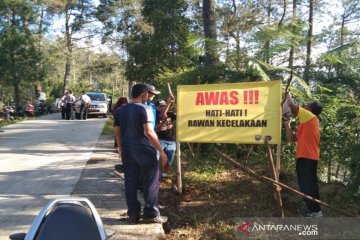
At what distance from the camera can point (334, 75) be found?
27.3 ft

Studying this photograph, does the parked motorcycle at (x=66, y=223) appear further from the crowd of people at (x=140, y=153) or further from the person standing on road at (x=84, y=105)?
the person standing on road at (x=84, y=105)

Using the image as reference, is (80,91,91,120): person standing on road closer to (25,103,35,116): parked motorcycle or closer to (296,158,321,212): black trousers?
(25,103,35,116): parked motorcycle

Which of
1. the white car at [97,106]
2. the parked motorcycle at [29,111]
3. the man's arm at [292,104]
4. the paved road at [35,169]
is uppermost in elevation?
the man's arm at [292,104]

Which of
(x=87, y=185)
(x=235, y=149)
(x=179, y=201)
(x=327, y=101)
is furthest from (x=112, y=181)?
(x=327, y=101)

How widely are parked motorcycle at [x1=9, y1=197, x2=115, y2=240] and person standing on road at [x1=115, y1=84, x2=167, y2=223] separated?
1.78 m

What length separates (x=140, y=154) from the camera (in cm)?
566

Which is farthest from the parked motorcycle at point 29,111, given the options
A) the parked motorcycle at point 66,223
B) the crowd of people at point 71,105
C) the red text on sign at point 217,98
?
the parked motorcycle at point 66,223

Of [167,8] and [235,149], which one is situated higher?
[167,8]

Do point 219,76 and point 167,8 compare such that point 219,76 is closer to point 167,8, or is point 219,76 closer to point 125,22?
point 167,8

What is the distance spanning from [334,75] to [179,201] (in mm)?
4016

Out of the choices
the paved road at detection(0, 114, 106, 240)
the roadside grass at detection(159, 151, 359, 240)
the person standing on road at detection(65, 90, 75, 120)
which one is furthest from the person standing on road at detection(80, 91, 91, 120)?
the roadside grass at detection(159, 151, 359, 240)

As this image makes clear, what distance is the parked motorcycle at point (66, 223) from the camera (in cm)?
365

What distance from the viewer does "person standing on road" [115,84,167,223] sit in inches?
222

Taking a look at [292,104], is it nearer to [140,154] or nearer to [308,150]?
[308,150]
